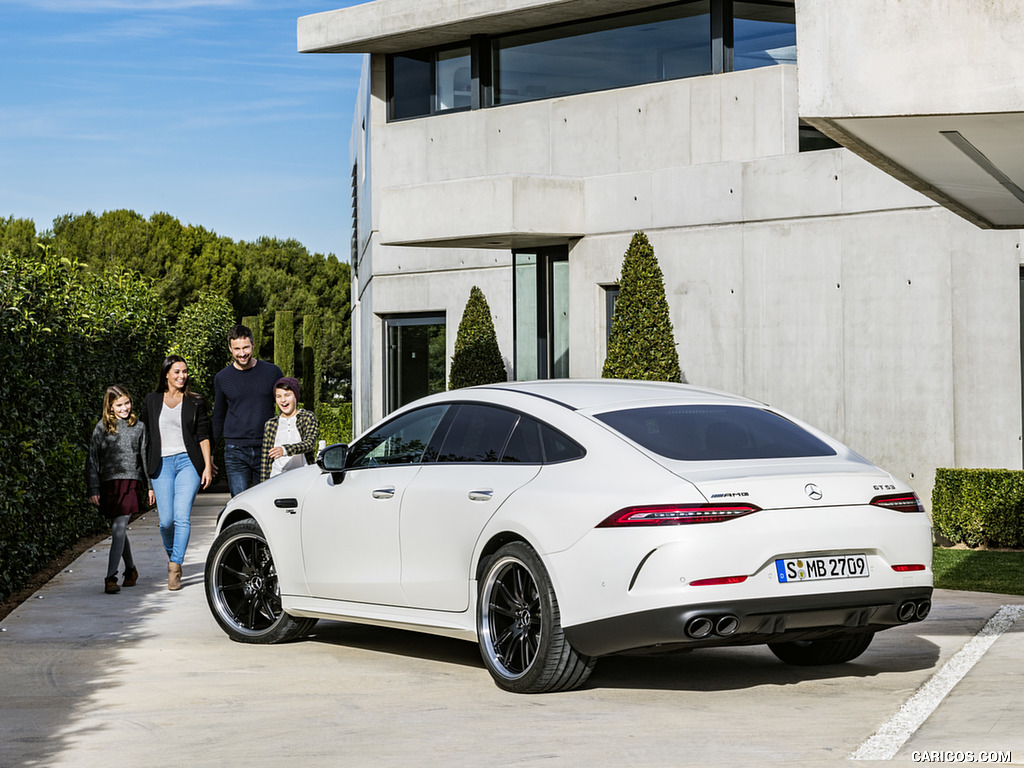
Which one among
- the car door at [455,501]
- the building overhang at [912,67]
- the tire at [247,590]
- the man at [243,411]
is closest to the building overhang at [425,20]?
the man at [243,411]

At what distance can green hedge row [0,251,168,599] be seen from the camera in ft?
35.6

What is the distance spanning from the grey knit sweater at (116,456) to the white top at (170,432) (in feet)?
0.62

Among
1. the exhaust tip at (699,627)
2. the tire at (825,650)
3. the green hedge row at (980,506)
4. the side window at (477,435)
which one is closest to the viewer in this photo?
the exhaust tip at (699,627)

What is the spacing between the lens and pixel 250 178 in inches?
1524

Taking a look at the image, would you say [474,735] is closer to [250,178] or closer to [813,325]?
[813,325]

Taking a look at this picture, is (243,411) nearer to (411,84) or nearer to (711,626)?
(711,626)

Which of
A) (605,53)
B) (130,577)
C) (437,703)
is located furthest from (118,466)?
(605,53)

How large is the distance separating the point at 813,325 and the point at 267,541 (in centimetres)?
1000

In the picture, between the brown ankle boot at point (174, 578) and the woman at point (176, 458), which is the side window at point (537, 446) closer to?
the woman at point (176, 458)

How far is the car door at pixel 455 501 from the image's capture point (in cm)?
714

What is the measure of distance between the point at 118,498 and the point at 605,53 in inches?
486

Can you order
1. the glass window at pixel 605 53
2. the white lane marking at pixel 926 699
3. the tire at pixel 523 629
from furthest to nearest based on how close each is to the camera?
the glass window at pixel 605 53
the tire at pixel 523 629
the white lane marking at pixel 926 699

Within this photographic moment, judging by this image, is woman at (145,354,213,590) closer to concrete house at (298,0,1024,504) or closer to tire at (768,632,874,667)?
tire at (768,632,874,667)

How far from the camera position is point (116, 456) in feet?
36.9
